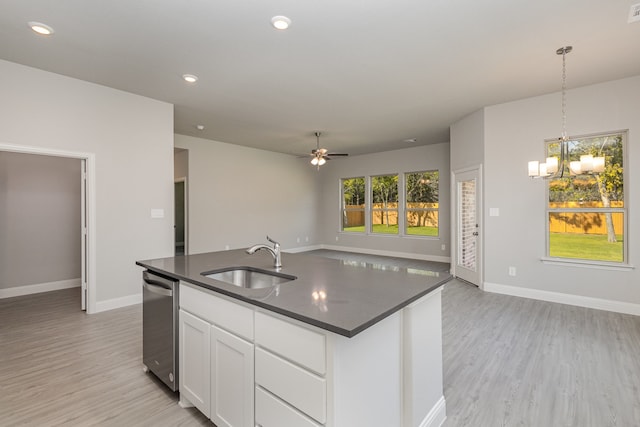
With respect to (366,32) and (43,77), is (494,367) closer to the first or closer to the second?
(366,32)

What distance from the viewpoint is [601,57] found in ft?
10.6

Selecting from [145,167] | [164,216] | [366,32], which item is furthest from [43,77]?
[366,32]

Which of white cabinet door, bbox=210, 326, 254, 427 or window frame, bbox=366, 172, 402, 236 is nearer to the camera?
white cabinet door, bbox=210, 326, 254, 427

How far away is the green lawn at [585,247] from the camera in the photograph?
388 cm

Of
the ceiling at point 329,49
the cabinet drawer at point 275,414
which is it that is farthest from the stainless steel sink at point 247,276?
the ceiling at point 329,49

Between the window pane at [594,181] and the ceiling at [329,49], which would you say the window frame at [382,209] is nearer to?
the ceiling at [329,49]

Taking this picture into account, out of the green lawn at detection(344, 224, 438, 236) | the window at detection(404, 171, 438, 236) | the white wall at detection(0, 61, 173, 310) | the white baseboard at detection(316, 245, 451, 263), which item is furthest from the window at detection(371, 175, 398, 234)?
the white wall at detection(0, 61, 173, 310)

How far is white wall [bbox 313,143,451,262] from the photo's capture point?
746 centimetres

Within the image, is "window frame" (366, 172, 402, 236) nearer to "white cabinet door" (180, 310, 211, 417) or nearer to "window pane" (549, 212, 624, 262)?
"window pane" (549, 212, 624, 262)

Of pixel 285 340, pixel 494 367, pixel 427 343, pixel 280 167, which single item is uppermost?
pixel 280 167

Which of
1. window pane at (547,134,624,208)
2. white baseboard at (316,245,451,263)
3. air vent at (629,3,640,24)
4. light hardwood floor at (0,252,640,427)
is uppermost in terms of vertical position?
air vent at (629,3,640,24)

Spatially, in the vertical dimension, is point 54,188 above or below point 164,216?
above

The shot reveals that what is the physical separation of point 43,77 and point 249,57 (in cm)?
241

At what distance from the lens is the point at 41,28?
8.61 ft
